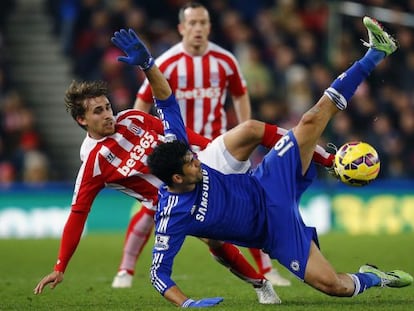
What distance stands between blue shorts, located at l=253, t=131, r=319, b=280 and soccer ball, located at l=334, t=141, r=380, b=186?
338 millimetres

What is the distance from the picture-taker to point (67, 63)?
20672 millimetres

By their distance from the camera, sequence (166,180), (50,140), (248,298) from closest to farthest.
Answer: (166,180)
(248,298)
(50,140)

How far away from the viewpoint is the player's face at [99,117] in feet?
28.2

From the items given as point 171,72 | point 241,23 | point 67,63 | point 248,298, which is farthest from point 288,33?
point 248,298

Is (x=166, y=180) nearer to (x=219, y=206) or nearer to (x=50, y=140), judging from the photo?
(x=219, y=206)

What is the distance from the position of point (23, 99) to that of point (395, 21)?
7.16 metres

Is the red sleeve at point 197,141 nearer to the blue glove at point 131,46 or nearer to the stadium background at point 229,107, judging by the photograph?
the blue glove at point 131,46

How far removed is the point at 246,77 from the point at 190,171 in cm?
1067

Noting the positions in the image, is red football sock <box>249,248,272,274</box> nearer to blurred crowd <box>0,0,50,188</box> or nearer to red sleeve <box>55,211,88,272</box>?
red sleeve <box>55,211,88,272</box>

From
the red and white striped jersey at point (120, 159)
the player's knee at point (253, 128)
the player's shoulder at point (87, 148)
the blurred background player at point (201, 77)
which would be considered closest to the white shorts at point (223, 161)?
the player's knee at point (253, 128)

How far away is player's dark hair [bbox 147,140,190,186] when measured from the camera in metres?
7.48

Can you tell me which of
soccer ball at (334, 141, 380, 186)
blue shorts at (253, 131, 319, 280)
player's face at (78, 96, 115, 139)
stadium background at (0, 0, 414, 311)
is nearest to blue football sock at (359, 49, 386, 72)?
soccer ball at (334, 141, 380, 186)

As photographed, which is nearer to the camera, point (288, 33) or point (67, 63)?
point (288, 33)

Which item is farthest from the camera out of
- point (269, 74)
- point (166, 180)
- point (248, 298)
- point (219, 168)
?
point (269, 74)
